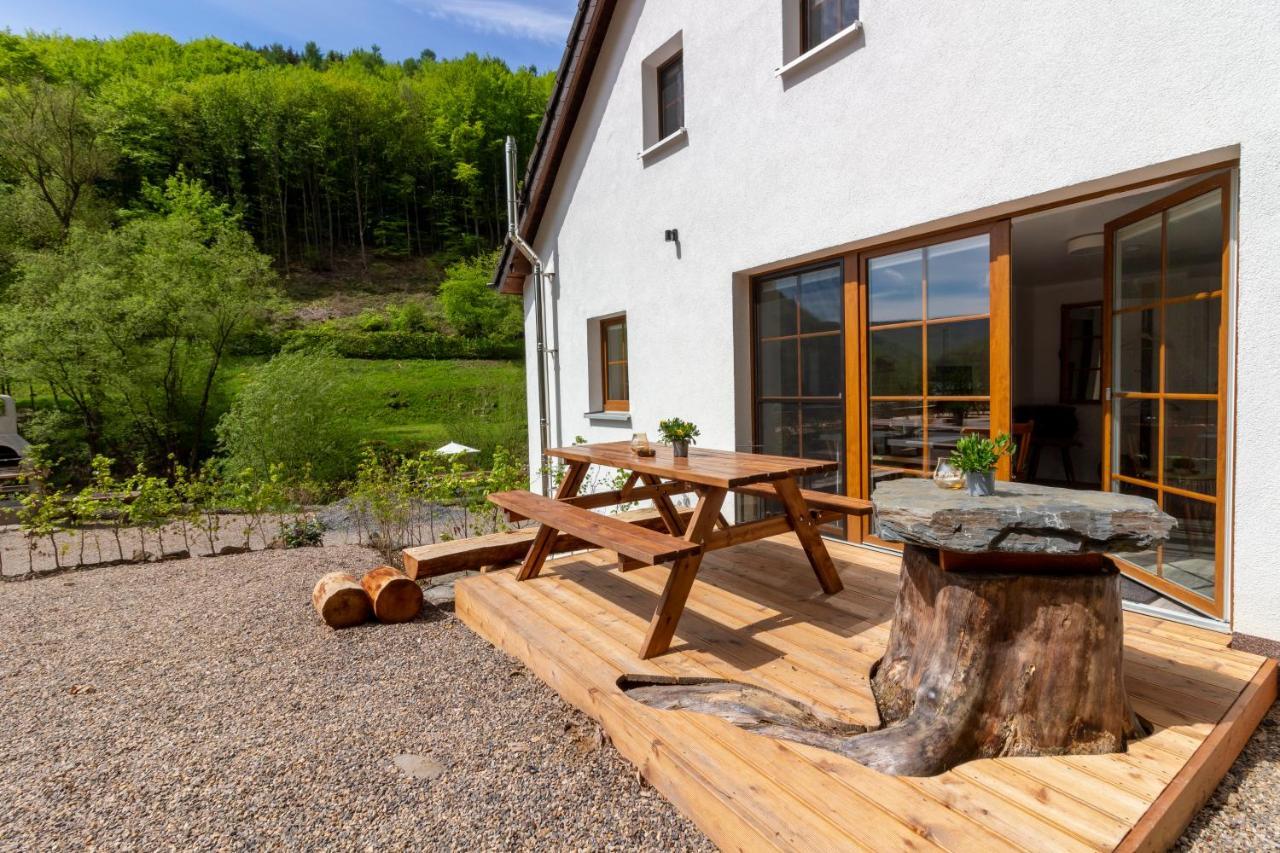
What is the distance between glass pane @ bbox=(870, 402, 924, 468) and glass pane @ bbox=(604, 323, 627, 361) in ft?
11.4

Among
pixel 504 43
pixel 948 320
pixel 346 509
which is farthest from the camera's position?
pixel 504 43

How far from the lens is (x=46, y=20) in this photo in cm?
3081

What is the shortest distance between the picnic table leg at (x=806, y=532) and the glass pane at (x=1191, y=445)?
5.50 feet

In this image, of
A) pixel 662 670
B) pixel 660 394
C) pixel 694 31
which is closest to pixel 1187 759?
pixel 662 670

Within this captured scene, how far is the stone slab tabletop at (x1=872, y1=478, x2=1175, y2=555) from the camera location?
1746 millimetres

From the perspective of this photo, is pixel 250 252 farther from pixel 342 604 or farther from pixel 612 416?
pixel 342 604

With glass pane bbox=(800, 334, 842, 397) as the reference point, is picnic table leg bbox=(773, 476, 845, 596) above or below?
below

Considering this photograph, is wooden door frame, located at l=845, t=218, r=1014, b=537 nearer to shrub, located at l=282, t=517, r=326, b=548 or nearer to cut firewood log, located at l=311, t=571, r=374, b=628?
cut firewood log, located at l=311, t=571, r=374, b=628

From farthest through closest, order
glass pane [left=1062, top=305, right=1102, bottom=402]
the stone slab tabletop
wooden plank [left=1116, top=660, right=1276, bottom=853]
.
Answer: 1. glass pane [left=1062, top=305, right=1102, bottom=402]
2. the stone slab tabletop
3. wooden plank [left=1116, top=660, right=1276, bottom=853]

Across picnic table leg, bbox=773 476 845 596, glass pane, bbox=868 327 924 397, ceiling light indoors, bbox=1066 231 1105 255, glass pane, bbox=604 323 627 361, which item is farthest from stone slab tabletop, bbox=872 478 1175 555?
glass pane, bbox=604 323 627 361

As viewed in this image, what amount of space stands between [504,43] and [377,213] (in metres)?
13.7

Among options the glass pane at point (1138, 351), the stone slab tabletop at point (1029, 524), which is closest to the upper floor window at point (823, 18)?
the glass pane at point (1138, 351)

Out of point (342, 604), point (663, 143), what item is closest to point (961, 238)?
point (663, 143)

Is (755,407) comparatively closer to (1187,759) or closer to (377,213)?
(1187,759)
